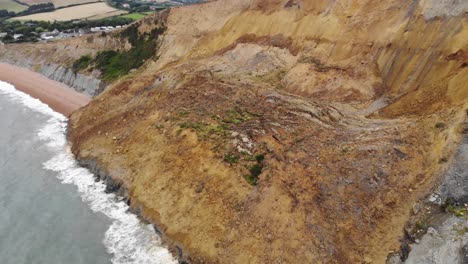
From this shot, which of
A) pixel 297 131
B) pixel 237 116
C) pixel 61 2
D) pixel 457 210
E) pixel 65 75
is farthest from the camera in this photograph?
pixel 61 2

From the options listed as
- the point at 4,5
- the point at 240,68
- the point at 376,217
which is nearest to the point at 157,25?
the point at 240,68

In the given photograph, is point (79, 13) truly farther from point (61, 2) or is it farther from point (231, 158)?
point (231, 158)

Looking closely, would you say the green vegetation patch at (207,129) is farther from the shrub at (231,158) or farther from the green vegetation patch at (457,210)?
the green vegetation patch at (457,210)

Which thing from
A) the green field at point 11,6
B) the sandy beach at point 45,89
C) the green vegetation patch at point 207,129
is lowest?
the green field at point 11,6

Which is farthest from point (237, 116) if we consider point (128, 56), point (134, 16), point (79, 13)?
point (79, 13)

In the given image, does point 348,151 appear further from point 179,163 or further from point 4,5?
point 4,5

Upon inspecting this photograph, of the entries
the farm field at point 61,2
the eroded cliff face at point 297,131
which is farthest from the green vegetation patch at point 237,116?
the farm field at point 61,2
